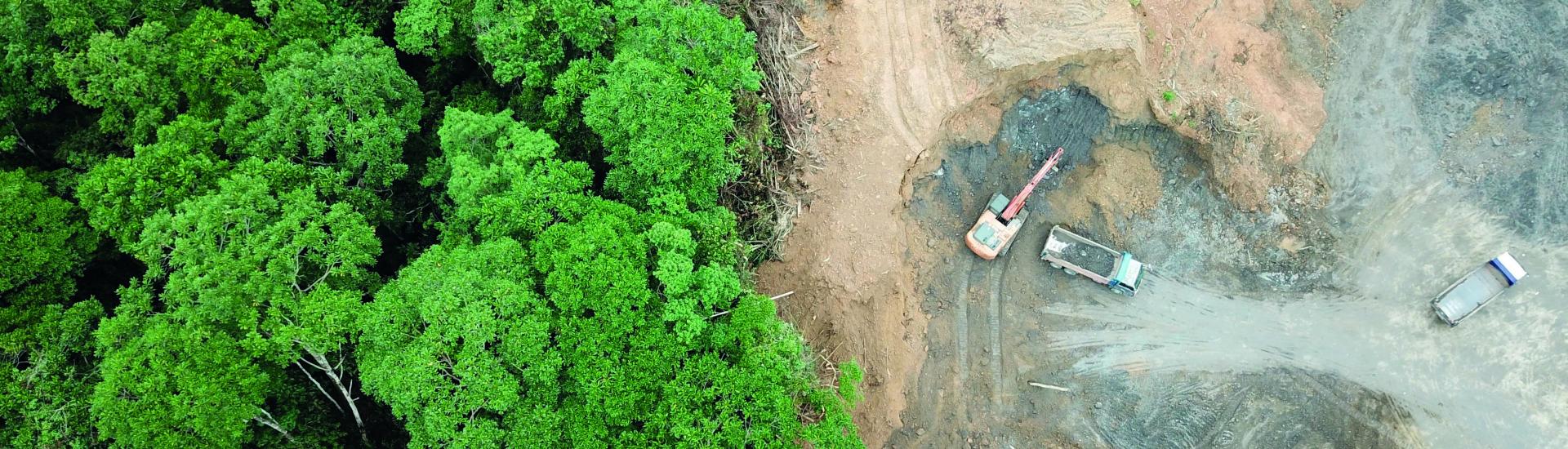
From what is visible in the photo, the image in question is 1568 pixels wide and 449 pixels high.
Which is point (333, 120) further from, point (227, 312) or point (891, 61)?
point (891, 61)

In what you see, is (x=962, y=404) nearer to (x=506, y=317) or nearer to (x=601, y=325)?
(x=601, y=325)

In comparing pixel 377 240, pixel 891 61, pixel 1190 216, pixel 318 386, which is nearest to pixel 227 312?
pixel 318 386

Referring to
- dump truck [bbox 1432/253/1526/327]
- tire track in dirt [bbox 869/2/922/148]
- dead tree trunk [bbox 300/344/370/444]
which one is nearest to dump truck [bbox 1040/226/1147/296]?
tire track in dirt [bbox 869/2/922/148]

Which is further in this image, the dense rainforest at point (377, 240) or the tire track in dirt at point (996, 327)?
the tire track in dirt at point (996, 327)

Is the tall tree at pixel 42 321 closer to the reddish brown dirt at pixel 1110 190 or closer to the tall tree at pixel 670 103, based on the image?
the tall tree at pixel 670 103

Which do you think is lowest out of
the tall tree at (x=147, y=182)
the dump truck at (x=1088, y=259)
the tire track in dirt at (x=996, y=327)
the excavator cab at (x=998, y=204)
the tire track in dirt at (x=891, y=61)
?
the tire track in dirt at (x=996, y=327)

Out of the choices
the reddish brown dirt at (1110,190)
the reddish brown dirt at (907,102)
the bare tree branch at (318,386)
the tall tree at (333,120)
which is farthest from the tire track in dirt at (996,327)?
the bare tree branch at (318,386)

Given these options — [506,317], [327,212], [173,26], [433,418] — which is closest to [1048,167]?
[506,317]
